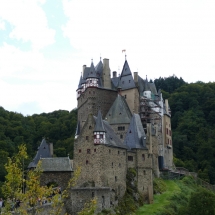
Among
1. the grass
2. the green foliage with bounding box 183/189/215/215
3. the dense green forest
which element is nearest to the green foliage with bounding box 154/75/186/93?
the dense green forest

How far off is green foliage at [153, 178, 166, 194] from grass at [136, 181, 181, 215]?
0.65 m

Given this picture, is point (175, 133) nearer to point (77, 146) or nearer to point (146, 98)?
point (146, 98)

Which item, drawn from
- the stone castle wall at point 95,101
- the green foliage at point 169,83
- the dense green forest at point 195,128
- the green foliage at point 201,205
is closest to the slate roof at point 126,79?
the stone castle wall at point 95,101

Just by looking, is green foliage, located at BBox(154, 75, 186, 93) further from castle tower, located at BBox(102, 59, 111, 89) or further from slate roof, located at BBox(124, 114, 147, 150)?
slate roof, located at BBox(124, 114, 147, 150)

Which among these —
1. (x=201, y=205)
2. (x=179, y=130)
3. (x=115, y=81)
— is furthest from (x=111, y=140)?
(x=179, y=130)

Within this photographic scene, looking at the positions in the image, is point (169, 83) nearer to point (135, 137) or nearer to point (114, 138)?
point (135, 137)

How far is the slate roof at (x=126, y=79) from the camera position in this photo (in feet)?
223

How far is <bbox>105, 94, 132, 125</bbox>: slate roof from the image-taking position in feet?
204

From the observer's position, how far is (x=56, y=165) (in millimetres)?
48656

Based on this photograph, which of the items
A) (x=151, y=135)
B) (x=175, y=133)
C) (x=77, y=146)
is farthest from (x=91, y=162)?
(x=175, y=133)

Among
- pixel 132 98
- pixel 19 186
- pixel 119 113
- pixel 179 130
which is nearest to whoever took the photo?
pixel 19 186

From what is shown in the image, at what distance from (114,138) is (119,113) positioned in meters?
12.5

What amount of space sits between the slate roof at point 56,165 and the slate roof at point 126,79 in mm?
22332

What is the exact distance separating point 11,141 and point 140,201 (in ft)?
156
